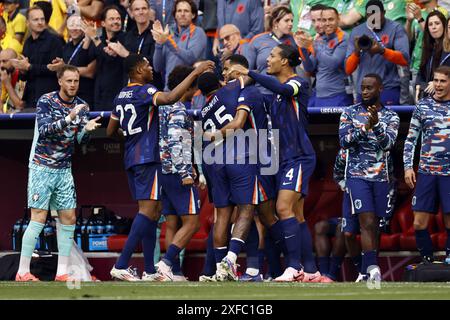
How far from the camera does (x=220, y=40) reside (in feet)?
46.7

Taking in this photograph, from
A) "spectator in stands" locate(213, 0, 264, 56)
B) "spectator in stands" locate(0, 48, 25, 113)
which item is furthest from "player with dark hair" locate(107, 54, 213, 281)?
"spectator in stands" locate(0, 48, 25, 113)

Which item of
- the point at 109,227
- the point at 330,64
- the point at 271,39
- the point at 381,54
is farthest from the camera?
the point at 109,227

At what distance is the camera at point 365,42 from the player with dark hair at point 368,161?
27.3 inches

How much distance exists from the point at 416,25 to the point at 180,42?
9.56 feet

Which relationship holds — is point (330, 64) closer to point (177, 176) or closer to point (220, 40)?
point (220, 40)

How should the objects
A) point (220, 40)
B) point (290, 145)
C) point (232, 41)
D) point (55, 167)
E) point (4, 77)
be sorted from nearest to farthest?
point (290, 145) → point (55, 167) → point (232, 41) → point (220, 40) → point (4, 77)

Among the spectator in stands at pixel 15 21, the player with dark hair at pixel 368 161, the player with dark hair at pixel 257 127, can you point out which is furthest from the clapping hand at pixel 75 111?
the spectator in stands at pixel 15 21

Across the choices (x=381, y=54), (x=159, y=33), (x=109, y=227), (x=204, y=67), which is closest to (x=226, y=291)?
(x=204, y=67)

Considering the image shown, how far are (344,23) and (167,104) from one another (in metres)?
3.27

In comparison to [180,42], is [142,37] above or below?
above

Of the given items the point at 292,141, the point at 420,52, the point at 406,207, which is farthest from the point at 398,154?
the point at 292,141

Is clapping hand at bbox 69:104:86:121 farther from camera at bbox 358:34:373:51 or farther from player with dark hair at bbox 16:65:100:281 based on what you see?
camera at bbox 358:34:373:51

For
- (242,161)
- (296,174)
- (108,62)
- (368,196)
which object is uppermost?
(108,62)

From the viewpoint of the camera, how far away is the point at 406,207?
13984 millimetres
